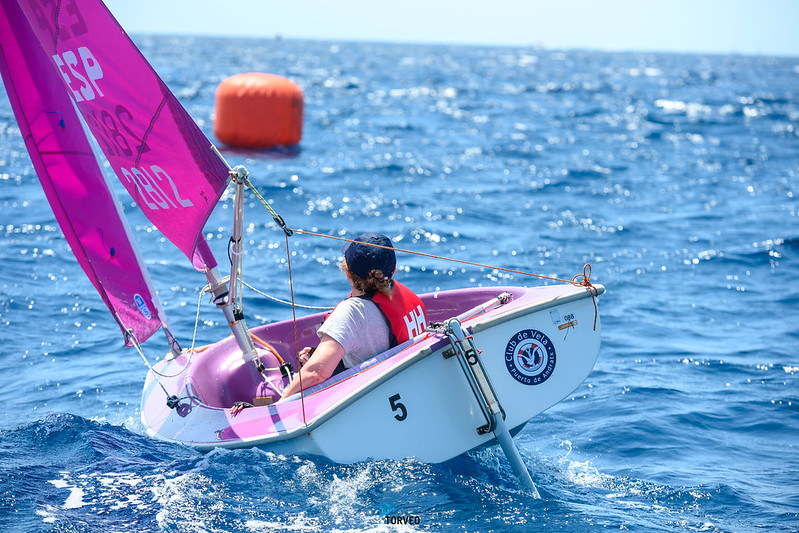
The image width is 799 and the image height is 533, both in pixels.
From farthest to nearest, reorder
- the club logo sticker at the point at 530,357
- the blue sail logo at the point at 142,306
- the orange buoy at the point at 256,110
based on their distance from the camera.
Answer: the orange buoy at the point at 256,110 < the blue sail logo at the point at 142,306 < the club logo sticker at the point at 530,357

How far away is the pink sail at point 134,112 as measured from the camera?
401cm

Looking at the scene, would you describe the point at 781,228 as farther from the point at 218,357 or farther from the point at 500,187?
the point at 218,357

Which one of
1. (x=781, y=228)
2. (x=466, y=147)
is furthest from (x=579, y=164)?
(x=781, y=228)

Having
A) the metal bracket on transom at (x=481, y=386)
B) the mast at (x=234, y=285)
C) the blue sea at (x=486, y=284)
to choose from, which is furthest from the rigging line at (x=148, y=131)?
the metal bracket on transom at (x=481, y=386)

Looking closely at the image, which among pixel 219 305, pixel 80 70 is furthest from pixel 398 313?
pixel 80 70

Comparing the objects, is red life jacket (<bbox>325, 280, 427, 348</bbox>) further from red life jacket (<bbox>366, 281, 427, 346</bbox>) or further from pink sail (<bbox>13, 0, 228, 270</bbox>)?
pink sail (<bbox>13, 0, 228, 270</bbox>)

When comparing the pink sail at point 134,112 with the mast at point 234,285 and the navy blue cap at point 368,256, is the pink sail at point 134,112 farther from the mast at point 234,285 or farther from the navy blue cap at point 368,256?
the navy blue cap at point 368,256

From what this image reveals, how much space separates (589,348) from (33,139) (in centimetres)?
316

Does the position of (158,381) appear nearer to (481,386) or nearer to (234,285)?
(234,285)

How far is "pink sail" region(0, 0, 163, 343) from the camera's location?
456 centimetres

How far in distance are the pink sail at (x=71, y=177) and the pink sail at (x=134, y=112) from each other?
0.37 meters

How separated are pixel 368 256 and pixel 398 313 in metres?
0.34

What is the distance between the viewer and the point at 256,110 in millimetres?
14055

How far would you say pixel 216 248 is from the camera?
8.69 metres
